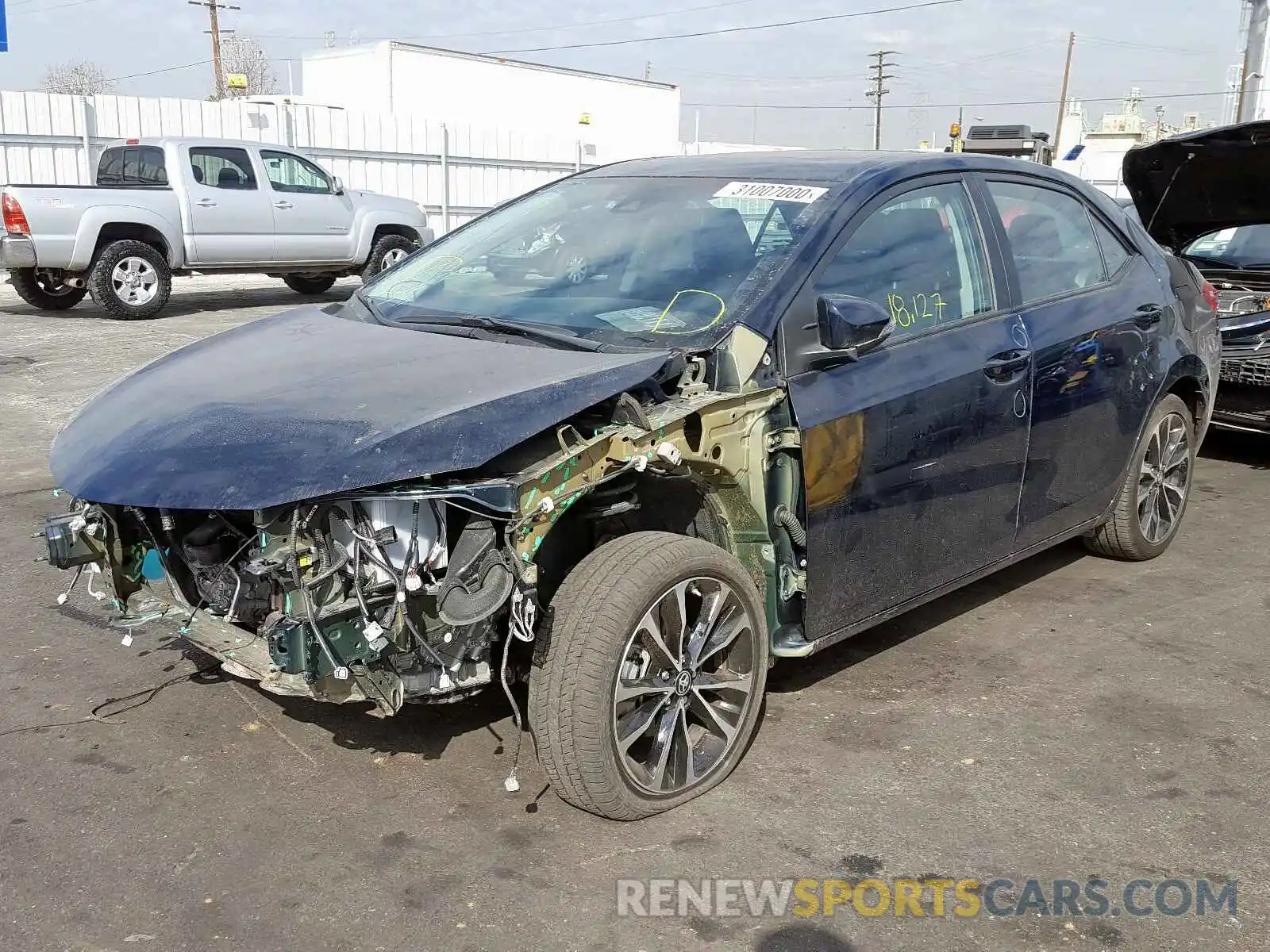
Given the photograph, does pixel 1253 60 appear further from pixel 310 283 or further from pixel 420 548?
pixel 420 548

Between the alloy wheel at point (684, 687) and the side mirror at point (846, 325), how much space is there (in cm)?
78

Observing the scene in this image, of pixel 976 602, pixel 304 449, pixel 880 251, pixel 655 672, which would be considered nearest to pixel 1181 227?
pixel 976 602

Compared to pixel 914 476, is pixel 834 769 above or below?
below

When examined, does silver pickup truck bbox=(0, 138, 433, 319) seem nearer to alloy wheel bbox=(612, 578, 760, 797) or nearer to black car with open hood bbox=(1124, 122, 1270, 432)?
black car with open hood bbox=(1124, 122, 1270, 432)

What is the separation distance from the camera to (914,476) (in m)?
3.72

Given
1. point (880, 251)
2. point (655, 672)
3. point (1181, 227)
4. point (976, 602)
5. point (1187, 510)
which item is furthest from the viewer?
point (1181, 227)

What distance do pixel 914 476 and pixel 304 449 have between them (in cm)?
189

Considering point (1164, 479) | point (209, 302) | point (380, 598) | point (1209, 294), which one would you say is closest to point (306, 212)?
point (209, 302)

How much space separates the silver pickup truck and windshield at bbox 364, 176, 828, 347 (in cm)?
894

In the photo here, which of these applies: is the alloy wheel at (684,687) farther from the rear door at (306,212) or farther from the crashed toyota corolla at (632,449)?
the rear door at (306,212)

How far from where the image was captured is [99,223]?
12922 millimetres

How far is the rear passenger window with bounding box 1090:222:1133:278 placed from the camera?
4855mm

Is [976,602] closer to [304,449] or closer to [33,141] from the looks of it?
[304,449]

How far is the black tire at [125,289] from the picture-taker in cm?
1303
